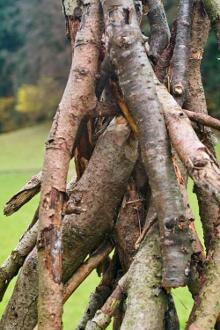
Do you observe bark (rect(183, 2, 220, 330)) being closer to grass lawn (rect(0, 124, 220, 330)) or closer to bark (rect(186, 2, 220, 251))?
bark (rect(186, 2, 220, 251))

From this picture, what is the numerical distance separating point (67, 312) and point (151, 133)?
8.87 ft

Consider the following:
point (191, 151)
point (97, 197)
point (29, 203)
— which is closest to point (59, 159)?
point (97, 197)

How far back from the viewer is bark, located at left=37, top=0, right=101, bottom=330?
1.48 m

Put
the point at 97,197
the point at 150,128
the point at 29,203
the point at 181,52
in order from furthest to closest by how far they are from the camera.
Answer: the point at 29,203, the point at 181,52, the point at 97,197, the point at 150,128

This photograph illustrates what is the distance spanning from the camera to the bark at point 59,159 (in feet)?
4.87

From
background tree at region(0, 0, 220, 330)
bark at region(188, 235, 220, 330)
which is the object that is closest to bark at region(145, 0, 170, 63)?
background tree at region(0, 0, 220, 330)

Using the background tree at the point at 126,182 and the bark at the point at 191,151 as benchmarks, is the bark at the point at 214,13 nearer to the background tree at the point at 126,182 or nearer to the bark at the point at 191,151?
the background tree at the point at 126,182

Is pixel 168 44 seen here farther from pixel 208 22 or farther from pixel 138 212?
pixel 138 212

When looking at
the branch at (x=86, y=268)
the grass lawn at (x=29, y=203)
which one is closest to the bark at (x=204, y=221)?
the branch at (x=86, y=268)

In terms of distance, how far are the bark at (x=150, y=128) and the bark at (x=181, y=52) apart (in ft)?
0.81

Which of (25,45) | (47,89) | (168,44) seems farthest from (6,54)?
(168,44)

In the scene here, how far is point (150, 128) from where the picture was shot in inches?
60.5

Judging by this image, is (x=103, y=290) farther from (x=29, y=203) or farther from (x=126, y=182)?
(x=29, y=203)

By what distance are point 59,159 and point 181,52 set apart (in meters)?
0.49
